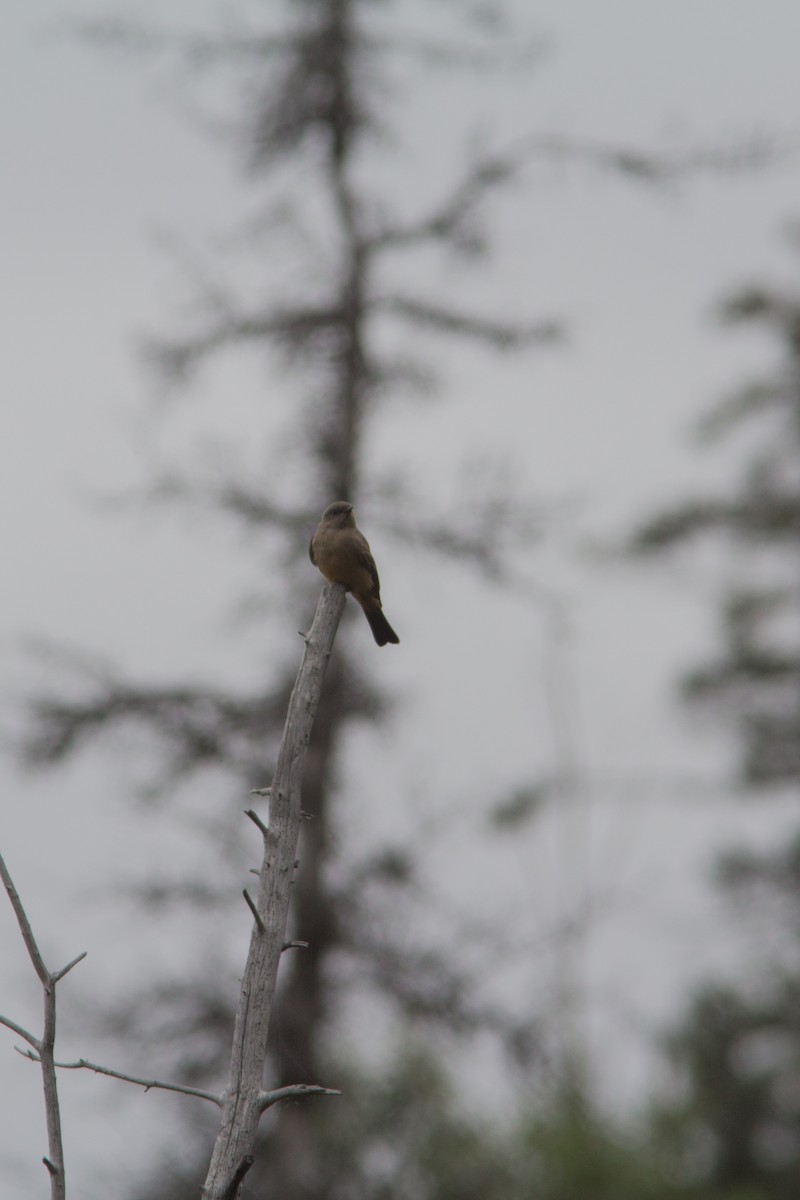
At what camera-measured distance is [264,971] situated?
7.29 feet

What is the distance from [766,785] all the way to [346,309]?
292 inches

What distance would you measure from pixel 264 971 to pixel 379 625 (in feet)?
6.64

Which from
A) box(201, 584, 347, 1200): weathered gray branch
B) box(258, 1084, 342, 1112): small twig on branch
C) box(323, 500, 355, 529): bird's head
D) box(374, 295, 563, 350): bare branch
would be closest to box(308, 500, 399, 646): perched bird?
box(323, 500, 355, 529): bird's head

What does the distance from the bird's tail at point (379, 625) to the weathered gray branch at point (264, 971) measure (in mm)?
1469

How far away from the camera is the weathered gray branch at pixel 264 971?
2123 mm

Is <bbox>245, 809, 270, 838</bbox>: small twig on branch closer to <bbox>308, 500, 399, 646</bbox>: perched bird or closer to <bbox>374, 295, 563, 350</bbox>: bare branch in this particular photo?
<bbox>308, 500, 399, 646</bbox>: perched bird

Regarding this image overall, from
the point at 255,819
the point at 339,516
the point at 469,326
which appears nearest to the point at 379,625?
the point at 339,516

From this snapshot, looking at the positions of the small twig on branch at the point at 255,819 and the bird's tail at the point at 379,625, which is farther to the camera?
the bird's tail at the point at 379,625

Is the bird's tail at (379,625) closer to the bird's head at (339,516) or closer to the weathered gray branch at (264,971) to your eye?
the bird's head at (339,516)

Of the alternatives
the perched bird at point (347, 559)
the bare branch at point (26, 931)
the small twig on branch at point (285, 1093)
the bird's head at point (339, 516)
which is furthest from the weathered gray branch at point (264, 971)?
the bird's head at point (339, 516)

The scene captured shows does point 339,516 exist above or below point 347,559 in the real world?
above

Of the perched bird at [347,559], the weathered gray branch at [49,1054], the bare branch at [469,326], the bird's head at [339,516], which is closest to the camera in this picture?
the weathered gray branch at [49,1054]

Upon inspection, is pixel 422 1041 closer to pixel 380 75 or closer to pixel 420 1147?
pixel 420 1147

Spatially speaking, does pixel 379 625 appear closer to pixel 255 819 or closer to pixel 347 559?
pixel 347 559
